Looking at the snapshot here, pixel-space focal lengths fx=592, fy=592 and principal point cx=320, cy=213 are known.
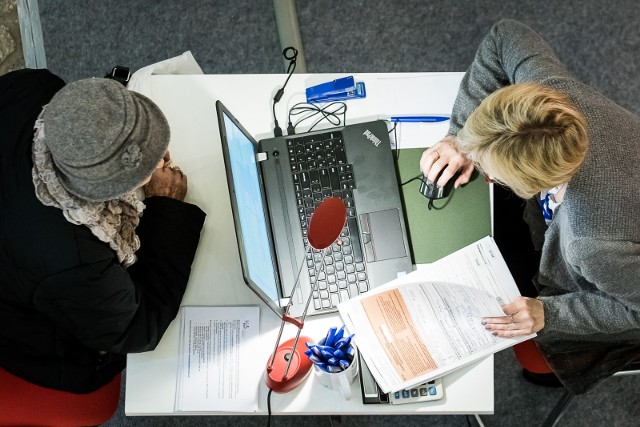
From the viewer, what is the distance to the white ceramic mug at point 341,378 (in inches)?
38.9

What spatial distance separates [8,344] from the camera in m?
1.08

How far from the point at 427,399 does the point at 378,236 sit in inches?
11.9

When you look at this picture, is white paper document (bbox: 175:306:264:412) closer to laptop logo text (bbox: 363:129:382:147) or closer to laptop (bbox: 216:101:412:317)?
laptop (bbox: 216:101:412:317)

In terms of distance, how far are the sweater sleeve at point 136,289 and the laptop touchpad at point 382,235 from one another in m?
0.32

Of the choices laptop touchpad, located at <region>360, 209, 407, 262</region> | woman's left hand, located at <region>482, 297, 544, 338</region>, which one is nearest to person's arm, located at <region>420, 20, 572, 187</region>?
laptop touchpad, located at <region>360, 209, 407, 262</region>

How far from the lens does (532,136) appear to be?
A: 91 cm

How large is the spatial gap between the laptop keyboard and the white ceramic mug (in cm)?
12

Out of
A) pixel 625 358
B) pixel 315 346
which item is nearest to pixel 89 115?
pixel 315 346

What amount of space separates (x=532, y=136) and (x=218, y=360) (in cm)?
67

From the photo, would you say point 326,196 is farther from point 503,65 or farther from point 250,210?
point 503,65

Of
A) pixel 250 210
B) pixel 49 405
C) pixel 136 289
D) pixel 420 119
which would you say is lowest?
pixel 49 405

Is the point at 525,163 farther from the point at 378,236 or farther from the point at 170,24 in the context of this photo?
the point at 170,24

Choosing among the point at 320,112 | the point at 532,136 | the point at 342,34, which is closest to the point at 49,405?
the point at 320,112

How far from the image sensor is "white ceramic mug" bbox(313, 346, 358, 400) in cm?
99
